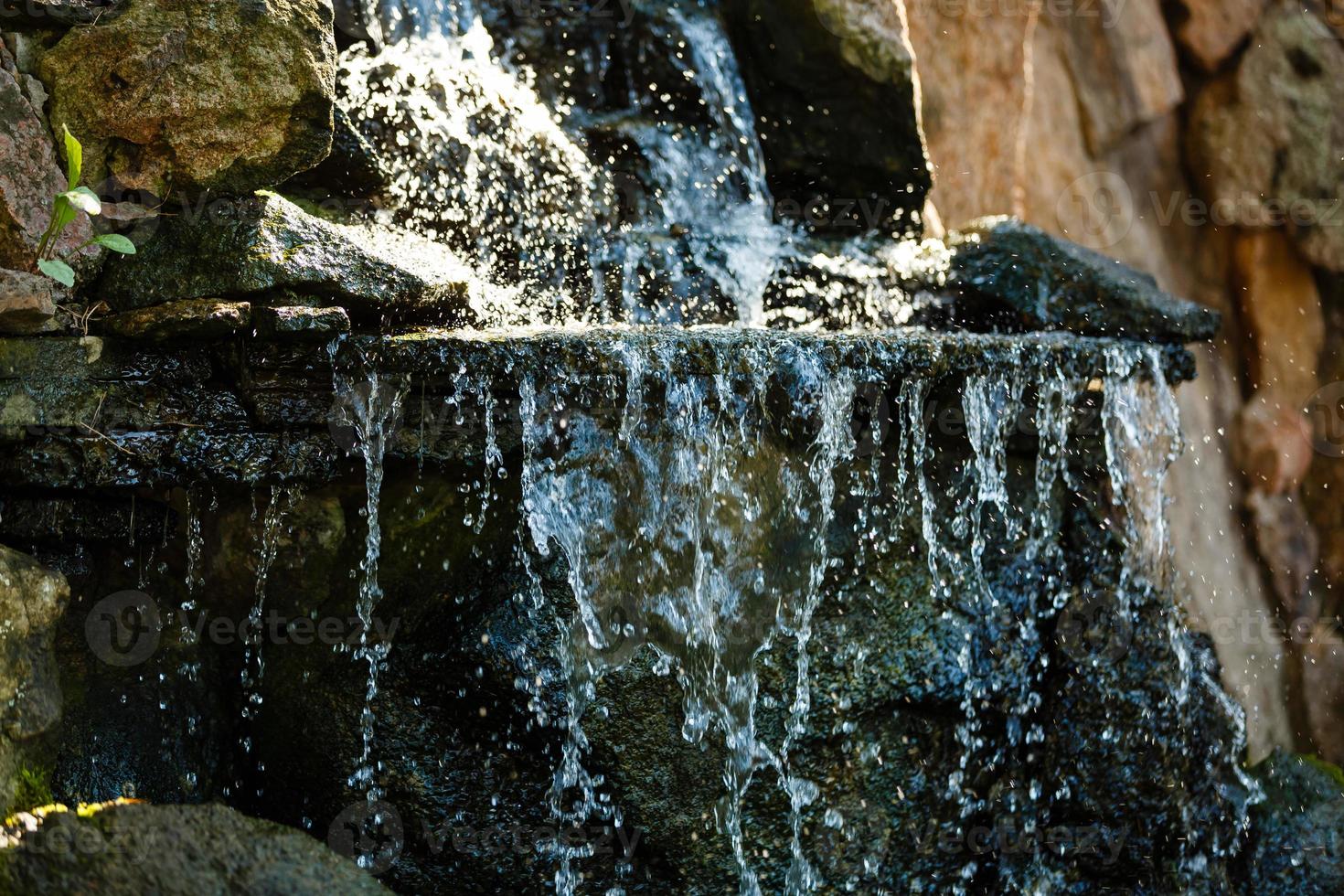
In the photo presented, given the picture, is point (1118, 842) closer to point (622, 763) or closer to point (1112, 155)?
point (622, 763)

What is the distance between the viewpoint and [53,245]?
9.96 feet

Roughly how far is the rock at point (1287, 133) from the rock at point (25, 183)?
276 inches

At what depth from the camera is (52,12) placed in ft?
10.2

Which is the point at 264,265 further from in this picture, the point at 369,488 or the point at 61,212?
the point at 369,488

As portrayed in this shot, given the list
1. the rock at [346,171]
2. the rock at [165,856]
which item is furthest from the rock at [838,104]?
the rock at [165,856]

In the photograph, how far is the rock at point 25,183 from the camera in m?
2.98

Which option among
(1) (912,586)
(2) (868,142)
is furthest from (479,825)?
(2) (868,142)

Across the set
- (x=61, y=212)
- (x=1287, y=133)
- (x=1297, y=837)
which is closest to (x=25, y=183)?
(x=61, y=212)

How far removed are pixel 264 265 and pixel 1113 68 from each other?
626 centimetres

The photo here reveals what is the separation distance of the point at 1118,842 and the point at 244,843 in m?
2.57

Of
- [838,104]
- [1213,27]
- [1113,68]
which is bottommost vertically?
[838,104]

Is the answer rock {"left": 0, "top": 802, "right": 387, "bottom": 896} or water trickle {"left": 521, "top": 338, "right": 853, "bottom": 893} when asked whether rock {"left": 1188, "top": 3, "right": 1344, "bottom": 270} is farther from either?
rock {"left": 0, "top": 802, "right": 387, "bottom": 896}

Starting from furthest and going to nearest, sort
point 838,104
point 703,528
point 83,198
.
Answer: point 838,104
point 703,528
point 83,198

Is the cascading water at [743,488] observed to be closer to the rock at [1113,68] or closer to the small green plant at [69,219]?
the small green plant at [69,219]
